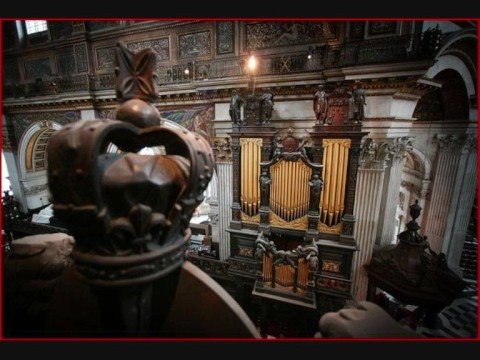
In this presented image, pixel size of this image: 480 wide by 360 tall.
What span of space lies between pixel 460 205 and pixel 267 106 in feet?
24.4

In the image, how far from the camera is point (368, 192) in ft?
18.3

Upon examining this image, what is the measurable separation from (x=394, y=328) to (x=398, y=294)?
531 cm

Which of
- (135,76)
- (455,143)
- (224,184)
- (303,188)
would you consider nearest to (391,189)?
(303,188)

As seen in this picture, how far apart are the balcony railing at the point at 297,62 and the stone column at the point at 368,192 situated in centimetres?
188

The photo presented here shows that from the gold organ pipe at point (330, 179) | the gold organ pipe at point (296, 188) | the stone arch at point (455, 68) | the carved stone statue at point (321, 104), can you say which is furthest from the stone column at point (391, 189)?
the gold organ pipe at point (296, 188)

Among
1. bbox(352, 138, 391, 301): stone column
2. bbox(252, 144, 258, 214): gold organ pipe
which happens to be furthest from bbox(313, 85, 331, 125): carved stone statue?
bbox(252, 144, 258, 214): gold organ pipe

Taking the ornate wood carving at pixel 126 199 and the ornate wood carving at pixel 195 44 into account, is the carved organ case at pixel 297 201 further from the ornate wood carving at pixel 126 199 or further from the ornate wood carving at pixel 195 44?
the ornate wood carving at pixel 126 199

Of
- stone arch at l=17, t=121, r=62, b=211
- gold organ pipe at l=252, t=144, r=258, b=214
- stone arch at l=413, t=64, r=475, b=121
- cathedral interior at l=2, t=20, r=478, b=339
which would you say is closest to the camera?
cathedral interior at l=2, t=20, r=478, b=339

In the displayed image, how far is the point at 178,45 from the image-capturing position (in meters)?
7.72

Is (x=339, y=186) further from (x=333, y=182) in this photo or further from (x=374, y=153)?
(x=374, y=153)

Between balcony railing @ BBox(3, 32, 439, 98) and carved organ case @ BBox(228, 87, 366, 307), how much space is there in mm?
809

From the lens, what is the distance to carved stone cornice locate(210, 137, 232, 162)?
6943 millimetres

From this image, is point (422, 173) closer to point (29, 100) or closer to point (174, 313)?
point (174, 313)

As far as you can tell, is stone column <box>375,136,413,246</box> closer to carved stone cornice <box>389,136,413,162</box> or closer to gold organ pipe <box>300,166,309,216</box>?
Result: carved stone cornice <box>389,136,413,162</box>
